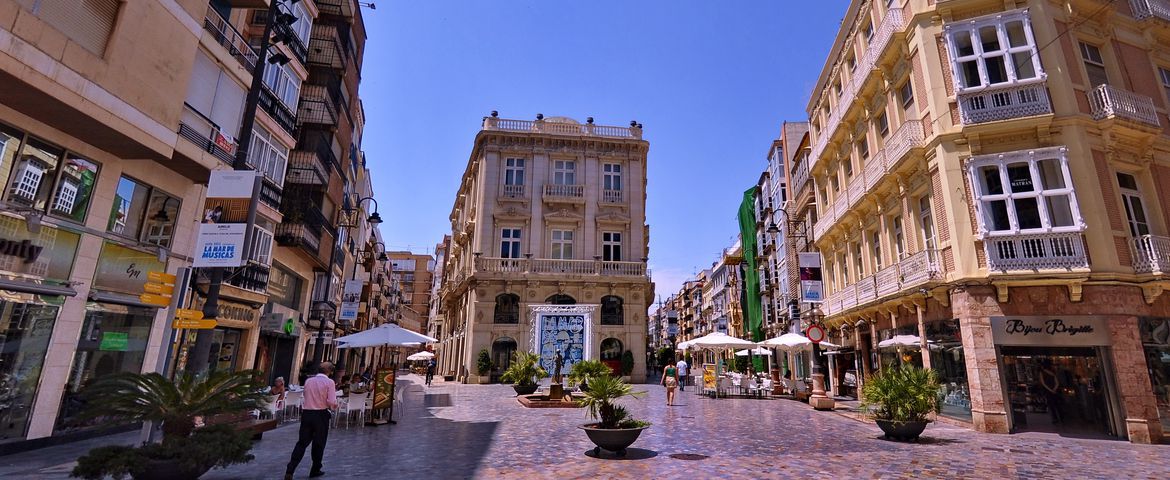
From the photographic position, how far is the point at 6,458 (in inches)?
336

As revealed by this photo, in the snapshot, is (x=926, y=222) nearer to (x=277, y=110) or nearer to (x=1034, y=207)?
(x=1034, y=207)

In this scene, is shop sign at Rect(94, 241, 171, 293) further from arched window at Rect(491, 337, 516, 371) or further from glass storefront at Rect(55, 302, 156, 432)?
arched window at Rect(491, 337, 516, 371)

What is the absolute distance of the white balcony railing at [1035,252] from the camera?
11.6 meters

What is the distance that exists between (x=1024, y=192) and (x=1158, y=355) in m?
4.46

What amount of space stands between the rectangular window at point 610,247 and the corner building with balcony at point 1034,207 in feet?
61.9

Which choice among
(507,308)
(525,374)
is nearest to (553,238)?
(507,308)

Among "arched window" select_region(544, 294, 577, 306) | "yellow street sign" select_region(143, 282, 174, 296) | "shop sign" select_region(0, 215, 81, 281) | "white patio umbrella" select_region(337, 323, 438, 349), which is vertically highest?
"arched window" select_region(544, 294, 577, 306)

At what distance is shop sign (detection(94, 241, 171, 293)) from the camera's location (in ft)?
35.3

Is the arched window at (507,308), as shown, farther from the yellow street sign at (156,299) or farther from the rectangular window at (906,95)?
the yellow street sign at (156,299)

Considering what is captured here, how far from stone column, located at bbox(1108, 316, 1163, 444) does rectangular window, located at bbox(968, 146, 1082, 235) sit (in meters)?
2.52

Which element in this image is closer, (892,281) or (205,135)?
(205,135)

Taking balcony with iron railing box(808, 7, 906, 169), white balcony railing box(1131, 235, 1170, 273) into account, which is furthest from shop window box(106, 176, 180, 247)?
white balcony railing box(1131, 235, 1170, 273)

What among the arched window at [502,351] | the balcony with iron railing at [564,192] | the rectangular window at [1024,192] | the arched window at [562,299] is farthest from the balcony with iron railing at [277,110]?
the rectangular window at [1024,192]

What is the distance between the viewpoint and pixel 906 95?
15742 mm
